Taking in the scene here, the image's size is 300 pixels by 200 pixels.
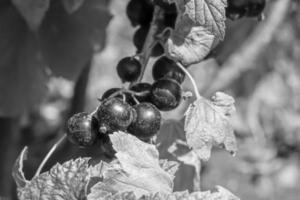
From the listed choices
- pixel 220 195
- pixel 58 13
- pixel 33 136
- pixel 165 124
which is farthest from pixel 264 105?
pixel 220 195

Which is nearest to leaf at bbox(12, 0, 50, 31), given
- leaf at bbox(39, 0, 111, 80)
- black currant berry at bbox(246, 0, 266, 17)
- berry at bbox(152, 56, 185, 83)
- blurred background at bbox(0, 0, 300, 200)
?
blurred background at bbox(0, 0, 300, 200)

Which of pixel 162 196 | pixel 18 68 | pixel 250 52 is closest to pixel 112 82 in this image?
pixel 250 52

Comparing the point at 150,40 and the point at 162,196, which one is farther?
the point at 150,40

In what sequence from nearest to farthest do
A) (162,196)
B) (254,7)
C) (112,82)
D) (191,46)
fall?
1. (162,196)
2. (191,46)
3. (254,7)
4. (112,82)

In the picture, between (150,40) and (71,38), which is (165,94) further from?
(71,38)

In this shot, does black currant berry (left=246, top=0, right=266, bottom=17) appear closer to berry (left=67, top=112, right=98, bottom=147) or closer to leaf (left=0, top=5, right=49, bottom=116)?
berry (left=67, top=112, right=98, bottom=147)

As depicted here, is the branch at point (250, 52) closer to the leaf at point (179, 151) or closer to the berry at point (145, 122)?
the leaf at point (179, 151)

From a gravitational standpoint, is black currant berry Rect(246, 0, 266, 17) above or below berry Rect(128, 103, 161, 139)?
above
